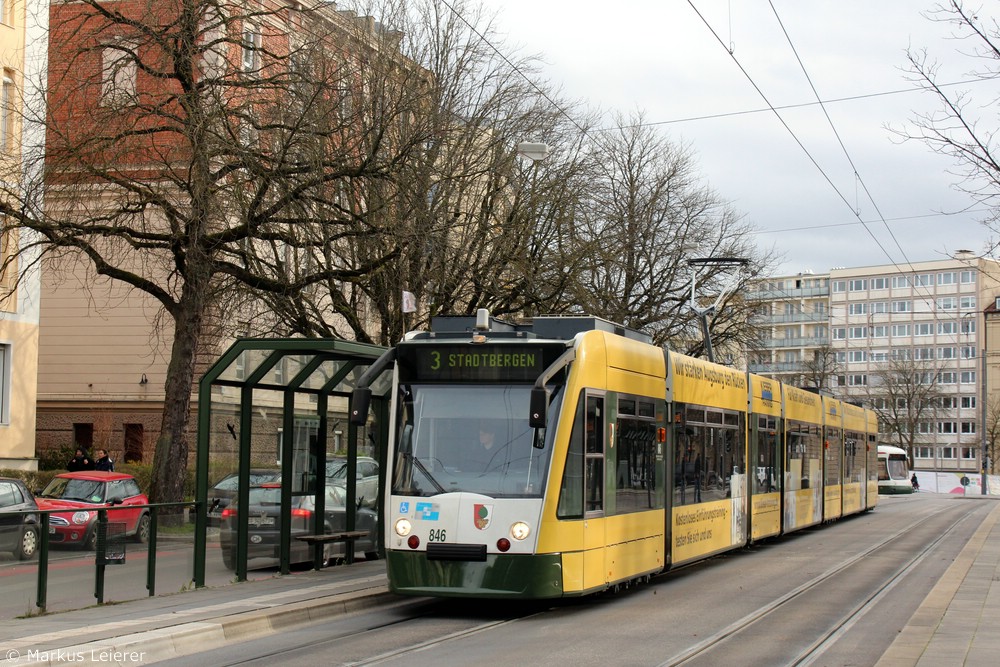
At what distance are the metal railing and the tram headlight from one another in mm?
3906

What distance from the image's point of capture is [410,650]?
1095 cm

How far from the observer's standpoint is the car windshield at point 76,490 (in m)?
24.7

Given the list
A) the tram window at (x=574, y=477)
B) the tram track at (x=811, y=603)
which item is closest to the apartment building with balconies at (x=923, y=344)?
the tram track at (x=811, y=603)

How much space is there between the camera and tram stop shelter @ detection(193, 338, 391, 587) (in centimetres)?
1478

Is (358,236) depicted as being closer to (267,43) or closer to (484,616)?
(267,43)

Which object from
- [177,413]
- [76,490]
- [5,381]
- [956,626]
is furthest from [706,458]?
[5,381]

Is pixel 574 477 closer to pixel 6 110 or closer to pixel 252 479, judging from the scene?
pixel 252 479

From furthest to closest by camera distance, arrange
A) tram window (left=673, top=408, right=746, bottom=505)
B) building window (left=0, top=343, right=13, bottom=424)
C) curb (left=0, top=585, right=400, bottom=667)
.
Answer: building window (left=0, top=343, right=13, bottom=424), tram window (left=673, top=408, right=746, bottom=505), curb (left=0, top=585, right=400, bottom=667)

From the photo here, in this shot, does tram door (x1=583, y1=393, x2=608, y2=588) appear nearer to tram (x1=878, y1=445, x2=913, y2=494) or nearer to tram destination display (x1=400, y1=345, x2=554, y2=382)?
tram destination display (x1=400, y1=345, x2=554, y2=382)

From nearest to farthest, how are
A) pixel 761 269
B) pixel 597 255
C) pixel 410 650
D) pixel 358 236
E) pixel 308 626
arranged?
pixel 410 650 < pixel 308 626 < pixel 358 236 < pixel 597 255 < pixel 761 269

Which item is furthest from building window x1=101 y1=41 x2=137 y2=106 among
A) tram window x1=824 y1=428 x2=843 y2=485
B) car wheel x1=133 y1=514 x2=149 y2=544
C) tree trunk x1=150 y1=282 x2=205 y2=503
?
tram window x1=824 y1=428 x2=843 y2=485

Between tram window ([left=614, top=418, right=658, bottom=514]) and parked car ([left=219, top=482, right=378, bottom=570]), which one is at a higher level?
tram window ([left=614, top=418, right=658, bottom=514])

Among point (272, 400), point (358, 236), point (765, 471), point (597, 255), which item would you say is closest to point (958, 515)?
point (597, 255)

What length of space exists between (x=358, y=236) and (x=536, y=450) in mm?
10461
